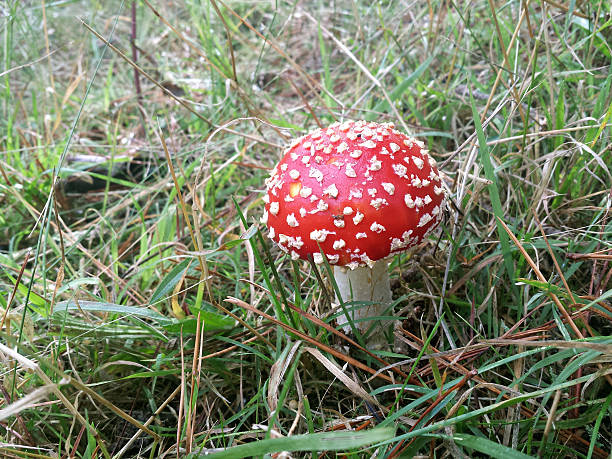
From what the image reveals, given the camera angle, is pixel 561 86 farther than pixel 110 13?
No

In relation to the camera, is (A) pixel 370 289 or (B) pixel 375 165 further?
(A) pixel 370 289

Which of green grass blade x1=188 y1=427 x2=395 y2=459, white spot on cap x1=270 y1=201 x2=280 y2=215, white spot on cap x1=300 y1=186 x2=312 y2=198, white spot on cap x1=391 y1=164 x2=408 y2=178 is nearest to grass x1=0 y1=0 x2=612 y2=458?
green grass blade x1=188 y1=427 x2=395 y2=459

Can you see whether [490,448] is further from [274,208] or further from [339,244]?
[274,208]

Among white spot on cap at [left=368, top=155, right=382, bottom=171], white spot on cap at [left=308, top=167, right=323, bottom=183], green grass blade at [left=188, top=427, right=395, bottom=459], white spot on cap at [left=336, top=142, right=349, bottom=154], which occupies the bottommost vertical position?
green grass blade at [left=188, top=427, right=395, bottom=459]

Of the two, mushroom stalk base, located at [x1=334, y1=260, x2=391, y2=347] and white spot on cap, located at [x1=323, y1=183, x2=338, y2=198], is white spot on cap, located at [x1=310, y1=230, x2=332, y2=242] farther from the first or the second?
mushroom stalk base, located at [x1=334, y1=260, x2=391, y2=347]

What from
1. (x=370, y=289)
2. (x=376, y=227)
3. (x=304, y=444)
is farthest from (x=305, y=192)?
(x=304, y=444)

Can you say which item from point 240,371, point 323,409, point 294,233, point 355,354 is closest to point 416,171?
point 294,233

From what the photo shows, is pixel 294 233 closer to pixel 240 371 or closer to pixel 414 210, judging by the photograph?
pixel 414 210

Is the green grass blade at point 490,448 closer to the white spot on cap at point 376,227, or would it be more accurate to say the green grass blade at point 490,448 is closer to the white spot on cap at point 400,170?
the white spot on cap at point 376,227
